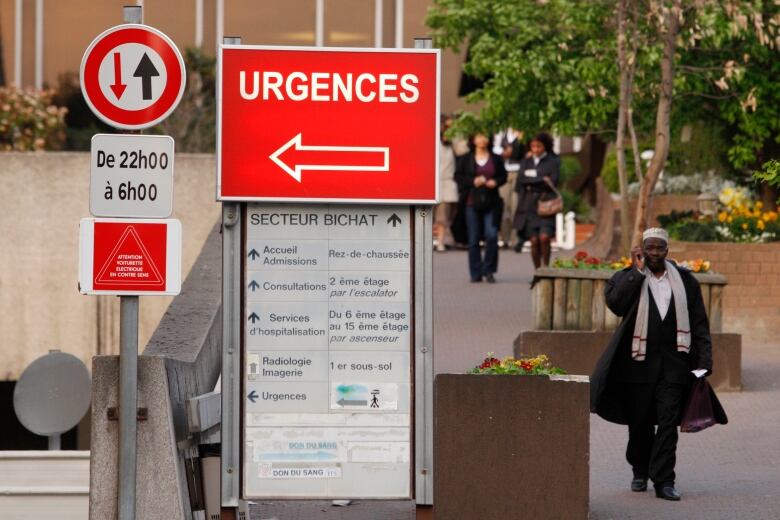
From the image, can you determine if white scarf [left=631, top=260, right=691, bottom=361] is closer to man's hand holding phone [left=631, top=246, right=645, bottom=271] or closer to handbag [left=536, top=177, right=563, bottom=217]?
man's hand holding phone [left=631, top=246, right=645, bottom=271]

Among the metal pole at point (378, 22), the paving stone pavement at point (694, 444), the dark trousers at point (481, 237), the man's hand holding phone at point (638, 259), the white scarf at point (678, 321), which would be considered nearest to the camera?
the paving stone pavement at point (694, 444)

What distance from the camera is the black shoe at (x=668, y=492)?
971cm

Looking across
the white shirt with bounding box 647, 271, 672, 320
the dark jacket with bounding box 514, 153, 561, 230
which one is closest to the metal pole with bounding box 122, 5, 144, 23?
the white shirt with bounding box 647, 271, 672, 320

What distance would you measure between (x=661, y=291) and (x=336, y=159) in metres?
2.74

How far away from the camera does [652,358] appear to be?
9.87 meters

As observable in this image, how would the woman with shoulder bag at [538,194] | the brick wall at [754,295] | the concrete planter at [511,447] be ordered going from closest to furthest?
the concrete planter at [511,447] → the brick wall at [754,295] → the woman with shoulder bag at [538,194]

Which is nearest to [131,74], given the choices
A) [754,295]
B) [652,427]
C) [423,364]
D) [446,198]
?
[423,364]

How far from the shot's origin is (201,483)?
8539mm

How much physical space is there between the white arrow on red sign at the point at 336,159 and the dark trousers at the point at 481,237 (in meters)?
12.1

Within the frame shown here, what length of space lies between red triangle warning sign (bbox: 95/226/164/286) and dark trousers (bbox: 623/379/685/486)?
308 cm

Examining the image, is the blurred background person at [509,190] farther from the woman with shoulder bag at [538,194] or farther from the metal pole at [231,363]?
the metal pole at [231,363]

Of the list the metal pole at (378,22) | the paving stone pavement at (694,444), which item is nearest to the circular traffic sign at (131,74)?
the paving stone pavement at (694,444)

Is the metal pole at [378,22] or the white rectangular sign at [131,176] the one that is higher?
the metal pole at [378,22]

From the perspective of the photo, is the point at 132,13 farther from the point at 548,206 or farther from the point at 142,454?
the point at 548,206
